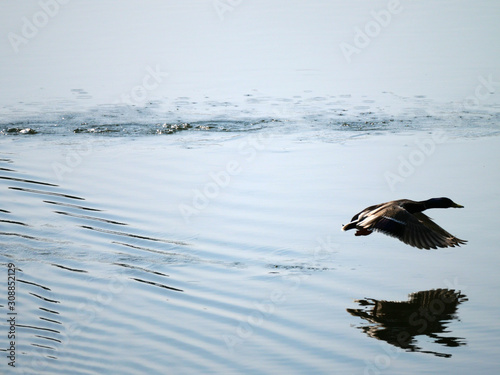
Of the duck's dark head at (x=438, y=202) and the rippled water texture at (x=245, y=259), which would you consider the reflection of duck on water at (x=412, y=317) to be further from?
the duck's dark head at (x=438, y=202)

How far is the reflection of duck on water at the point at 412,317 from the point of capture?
739 cm

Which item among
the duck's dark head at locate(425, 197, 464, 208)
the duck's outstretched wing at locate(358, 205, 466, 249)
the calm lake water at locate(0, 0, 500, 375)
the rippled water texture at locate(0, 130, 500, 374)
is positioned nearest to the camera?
the rippled water texture at locate(0, 130, 500, 374)

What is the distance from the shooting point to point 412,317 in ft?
25.5

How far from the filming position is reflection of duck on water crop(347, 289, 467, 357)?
7.39 metres

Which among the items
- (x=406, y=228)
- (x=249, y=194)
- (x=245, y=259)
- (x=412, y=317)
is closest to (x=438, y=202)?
(x=406, y=228)

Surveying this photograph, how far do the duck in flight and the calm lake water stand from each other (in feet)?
0.96

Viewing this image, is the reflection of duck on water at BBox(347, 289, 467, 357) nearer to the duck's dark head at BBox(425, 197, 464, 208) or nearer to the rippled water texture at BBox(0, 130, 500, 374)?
the rippled water texture at BBox(0, 130, 500, 374)

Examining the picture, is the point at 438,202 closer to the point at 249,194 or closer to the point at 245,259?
the point at 245,259

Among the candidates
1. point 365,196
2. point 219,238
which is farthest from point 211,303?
point 365,196

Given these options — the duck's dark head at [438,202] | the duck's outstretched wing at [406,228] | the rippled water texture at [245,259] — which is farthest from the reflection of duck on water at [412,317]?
the duck's dark head at [438,202]

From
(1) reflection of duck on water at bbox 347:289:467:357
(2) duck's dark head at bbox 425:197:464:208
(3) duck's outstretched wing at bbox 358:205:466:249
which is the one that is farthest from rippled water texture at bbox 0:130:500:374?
(2) duck's dark head at bbox 425:197:464:208

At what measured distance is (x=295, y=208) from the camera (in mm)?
10391

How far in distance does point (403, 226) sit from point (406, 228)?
0.05 meters

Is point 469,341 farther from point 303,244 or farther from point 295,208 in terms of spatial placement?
point 295,208
